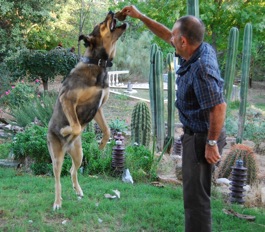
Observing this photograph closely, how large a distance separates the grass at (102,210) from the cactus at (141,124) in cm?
202

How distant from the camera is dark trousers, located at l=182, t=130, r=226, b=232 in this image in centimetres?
308

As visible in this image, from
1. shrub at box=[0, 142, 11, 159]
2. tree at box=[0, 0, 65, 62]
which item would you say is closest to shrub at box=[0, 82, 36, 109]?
shrub at box=[0, 142, 11, 159]

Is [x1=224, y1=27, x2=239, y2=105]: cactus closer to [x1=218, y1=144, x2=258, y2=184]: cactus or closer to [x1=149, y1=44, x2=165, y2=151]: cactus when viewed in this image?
[x1=149, y1=44, x2=165, y2=151]: cactus

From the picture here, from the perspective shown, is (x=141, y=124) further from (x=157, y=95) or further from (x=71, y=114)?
(x=71, y=114)

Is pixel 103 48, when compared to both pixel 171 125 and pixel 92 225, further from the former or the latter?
pixel 171 125

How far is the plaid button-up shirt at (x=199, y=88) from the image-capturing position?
9.28 feet

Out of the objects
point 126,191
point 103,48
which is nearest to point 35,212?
point 126,191

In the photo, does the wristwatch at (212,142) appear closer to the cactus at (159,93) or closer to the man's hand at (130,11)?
the man's hand at (130,11)

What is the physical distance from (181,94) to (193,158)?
22.4 inches

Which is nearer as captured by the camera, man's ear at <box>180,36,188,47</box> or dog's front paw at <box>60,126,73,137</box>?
man's ear at <box>180,36,188,47</box>

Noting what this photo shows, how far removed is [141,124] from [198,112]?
4.29m

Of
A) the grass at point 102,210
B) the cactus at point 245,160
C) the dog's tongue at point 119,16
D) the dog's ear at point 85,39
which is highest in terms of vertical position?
the dog's tongue at point 119,16

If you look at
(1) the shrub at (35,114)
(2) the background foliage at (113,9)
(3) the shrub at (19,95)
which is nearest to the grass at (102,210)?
(1) the shrub at (35,114)

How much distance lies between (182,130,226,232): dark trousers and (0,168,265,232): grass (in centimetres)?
88
